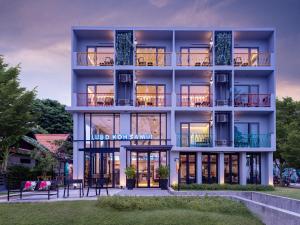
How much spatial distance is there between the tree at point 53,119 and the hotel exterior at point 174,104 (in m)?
30.1

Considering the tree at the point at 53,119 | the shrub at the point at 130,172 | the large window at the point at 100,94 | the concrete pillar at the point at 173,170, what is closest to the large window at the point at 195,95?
the concrete pillar at the point at 173,170

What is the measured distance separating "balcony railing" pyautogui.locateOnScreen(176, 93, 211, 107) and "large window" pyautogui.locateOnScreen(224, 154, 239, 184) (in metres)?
4.35

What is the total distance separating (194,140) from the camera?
105 feet

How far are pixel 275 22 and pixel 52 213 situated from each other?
81.1 ft

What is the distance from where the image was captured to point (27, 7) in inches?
1098

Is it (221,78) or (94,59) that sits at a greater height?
(94,59)

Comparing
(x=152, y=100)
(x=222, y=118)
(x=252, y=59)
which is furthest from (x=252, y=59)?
(x=152, y=100)

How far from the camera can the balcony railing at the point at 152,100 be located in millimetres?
31938

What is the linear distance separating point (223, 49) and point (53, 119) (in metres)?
36.1

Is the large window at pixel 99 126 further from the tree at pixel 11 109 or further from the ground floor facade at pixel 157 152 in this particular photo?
the tree at pixel 11 109

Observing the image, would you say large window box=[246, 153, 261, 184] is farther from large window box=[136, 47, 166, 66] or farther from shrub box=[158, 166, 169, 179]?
large window box=[136, 47, 166, 66]

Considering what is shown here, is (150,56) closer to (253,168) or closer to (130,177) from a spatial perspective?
(130,177)

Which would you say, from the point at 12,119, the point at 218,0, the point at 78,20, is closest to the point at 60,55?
the point at 78,20

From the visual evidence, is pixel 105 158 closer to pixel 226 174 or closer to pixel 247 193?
pixel 226 174
